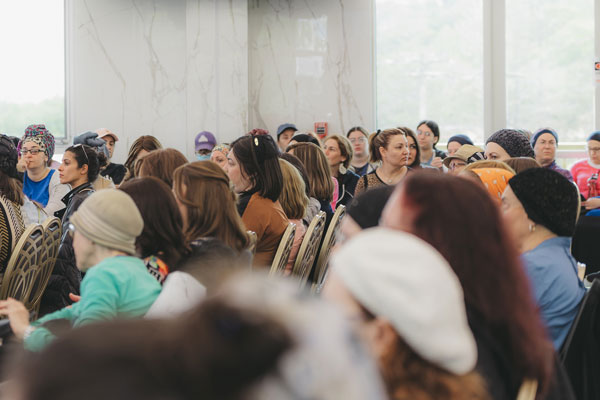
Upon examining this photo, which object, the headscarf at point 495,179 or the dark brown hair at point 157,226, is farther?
the headscarf at point 495,179

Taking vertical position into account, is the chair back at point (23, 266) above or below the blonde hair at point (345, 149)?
below

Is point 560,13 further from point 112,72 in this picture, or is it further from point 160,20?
point 112,72

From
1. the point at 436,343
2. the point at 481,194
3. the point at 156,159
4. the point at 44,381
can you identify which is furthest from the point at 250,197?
the point at 44,381

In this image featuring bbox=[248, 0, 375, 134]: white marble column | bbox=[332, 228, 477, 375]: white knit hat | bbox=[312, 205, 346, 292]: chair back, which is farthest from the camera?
bbox=[248, 0, 375, 134]: white marble column

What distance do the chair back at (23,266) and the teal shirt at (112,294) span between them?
1.12m

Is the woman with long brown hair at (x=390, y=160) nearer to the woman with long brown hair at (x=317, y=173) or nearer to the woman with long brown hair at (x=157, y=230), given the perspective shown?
the woman with long brown hair at (x=317, y=173)

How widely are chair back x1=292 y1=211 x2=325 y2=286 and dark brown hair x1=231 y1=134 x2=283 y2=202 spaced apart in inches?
12.3

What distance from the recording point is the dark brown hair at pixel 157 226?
7.23 ft

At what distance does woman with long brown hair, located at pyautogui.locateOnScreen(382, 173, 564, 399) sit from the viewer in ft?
4.02

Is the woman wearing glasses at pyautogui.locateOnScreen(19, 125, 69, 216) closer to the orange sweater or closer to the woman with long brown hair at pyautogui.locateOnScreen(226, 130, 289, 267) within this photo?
the woman with long brown hair at pyautogui.locateOnScreen(226, 130, 289, 267)

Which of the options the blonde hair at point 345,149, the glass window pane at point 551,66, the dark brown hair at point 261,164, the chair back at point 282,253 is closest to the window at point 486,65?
the glass window pane at point 551,66

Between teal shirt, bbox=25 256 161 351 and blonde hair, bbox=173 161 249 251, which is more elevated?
blonde hair, bbox=173 161 249 251

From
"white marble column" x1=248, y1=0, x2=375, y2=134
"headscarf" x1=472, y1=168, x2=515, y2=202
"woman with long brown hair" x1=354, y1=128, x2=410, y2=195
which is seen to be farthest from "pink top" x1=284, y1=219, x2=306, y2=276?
"white marble column" x1=248, y1=0, x2=375, y2=134

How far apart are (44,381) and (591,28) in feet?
33.3
